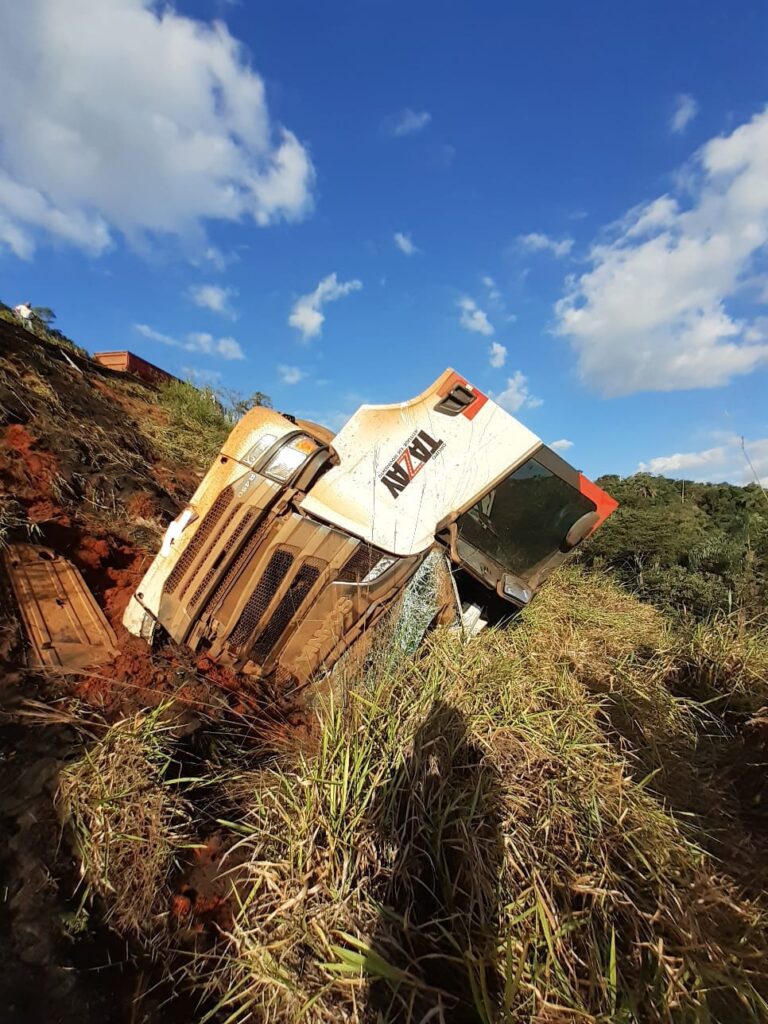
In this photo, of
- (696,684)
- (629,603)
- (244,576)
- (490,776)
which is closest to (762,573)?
(629,603)

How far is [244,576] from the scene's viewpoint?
2.76 metres

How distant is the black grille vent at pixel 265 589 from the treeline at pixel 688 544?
11.1 ft

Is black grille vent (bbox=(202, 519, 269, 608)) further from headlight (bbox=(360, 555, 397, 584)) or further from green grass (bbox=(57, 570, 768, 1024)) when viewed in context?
green grass (bbox=(57, 570, 768, 1024))

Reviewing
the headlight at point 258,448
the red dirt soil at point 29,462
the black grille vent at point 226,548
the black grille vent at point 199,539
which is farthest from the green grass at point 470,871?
the red dirt soil at point 29,462

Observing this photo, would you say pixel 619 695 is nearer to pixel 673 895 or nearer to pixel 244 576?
pixel 673 895

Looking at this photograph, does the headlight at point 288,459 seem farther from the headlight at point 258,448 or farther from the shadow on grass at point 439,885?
the shadow on grass at point 439,885

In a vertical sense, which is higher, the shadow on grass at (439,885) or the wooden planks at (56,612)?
the shadow on grass at (439,885)

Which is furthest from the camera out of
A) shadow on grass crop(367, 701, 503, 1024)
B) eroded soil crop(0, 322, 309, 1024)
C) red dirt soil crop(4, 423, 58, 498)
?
red dirt soil crop(4, 423, 58, 498)

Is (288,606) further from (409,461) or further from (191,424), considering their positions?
(191,424)

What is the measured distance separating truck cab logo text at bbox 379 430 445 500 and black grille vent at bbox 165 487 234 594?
0.93 m

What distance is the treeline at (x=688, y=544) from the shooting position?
5184 millimetres

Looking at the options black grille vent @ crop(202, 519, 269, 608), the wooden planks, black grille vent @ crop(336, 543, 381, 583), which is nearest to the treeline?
black grille vent @ crop(336, 543, 381, 583)

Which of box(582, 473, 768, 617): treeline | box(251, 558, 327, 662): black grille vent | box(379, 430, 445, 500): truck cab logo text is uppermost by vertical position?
box(582, 473, 768, 617): treeline

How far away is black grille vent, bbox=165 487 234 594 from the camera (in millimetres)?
2832
